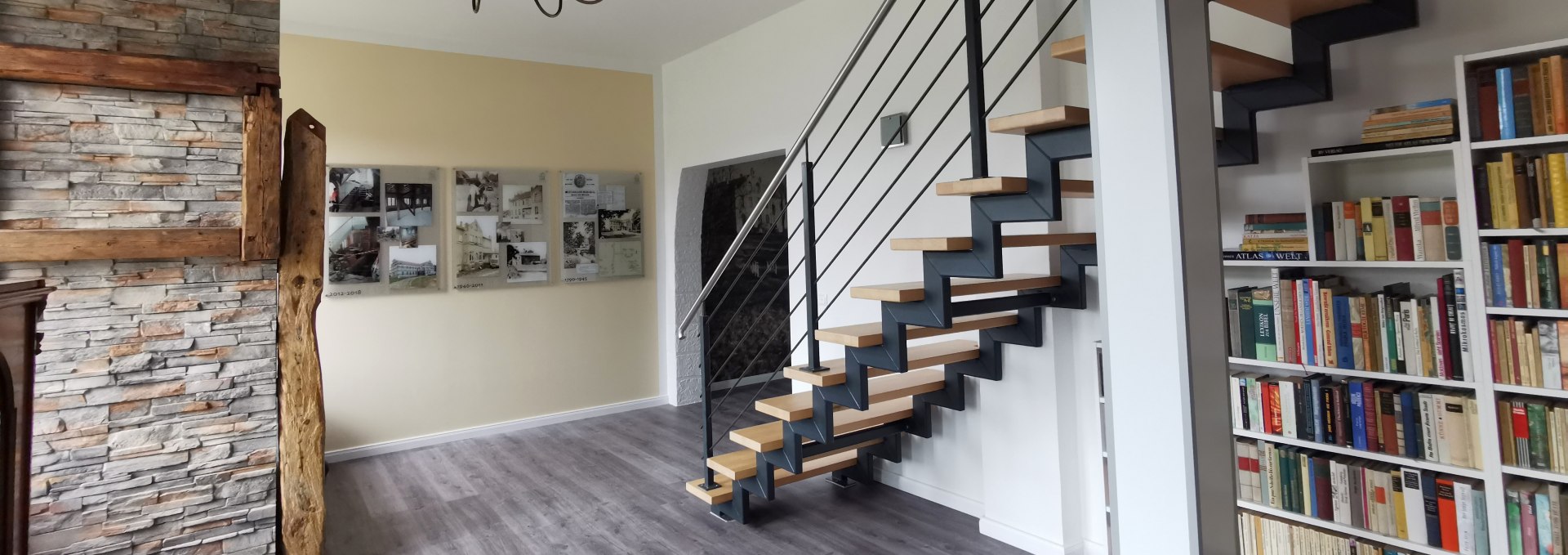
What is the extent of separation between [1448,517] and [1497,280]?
67 centimetres

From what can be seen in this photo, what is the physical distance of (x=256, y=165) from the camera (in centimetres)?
246

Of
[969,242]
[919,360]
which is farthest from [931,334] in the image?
[969,242]

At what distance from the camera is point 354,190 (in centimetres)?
450

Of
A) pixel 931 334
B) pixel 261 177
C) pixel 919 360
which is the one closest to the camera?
pixel 261 177

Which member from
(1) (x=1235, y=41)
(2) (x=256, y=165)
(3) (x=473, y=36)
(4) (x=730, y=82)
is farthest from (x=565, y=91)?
(1) (x=1235, y=41)

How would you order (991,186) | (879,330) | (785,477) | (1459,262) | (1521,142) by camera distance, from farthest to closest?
(785,477), (879,330), (991,186), (1459,262), (1521,142)

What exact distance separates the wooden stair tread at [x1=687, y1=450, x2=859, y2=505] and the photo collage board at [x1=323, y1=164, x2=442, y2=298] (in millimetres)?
2388

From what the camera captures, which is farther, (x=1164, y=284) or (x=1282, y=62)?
(x=1282, y=62)

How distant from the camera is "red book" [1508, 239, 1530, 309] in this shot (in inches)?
74.2

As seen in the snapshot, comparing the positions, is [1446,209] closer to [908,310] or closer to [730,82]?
[908,310]

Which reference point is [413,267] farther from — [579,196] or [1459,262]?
[1459,262]

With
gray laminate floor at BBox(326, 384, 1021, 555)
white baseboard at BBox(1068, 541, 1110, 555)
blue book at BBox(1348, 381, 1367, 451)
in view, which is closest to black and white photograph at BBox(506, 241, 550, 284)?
gray laminate floor at BBox(326, 384, 1021, 555)

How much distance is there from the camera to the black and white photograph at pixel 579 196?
527 centimetres

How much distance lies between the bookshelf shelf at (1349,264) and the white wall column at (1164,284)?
4.20 ft
